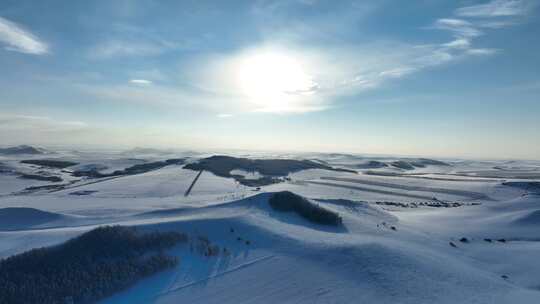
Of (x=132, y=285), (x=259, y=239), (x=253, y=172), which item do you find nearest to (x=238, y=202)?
(x=259, y=239)

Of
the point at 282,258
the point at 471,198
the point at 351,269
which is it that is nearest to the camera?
the point at 351,269

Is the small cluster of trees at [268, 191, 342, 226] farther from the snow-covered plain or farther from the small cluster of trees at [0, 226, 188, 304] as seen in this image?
the small cluster of trees at [0, 226, 188, 304]

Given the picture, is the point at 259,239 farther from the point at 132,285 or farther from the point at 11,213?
the point at 11,213

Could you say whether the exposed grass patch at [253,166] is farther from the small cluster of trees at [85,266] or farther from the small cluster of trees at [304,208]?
the small cluster of trees at [85,266]

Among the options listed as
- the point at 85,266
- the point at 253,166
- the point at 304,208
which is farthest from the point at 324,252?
the point at 253,166

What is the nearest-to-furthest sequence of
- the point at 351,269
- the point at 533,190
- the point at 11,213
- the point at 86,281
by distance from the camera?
the point at 86,281, the point at 351,269, the point at 11,213, the point at 533,190

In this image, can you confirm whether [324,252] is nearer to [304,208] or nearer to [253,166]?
[304,208]
